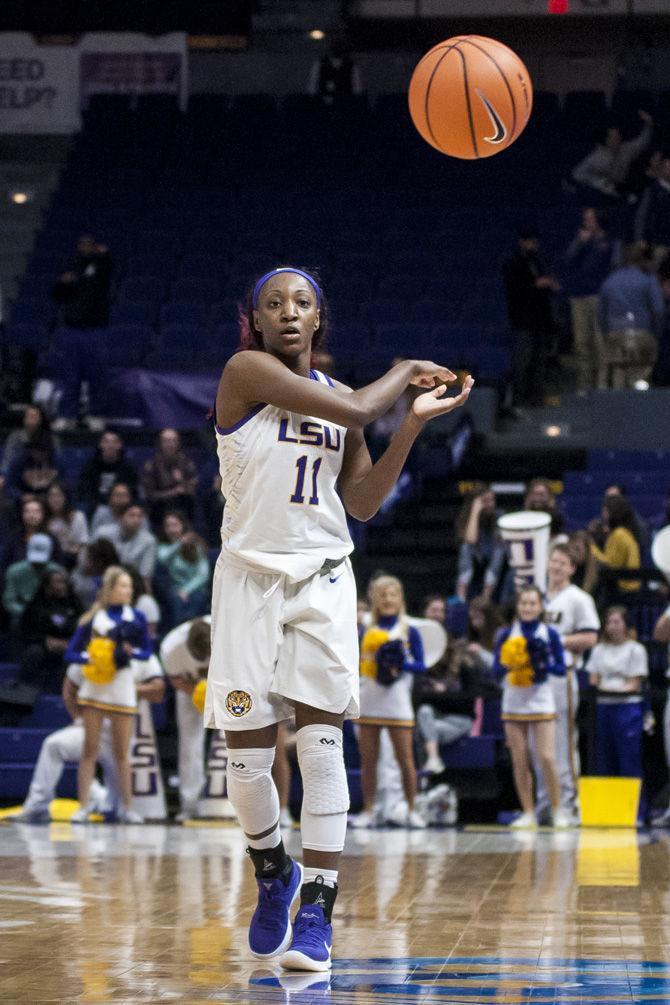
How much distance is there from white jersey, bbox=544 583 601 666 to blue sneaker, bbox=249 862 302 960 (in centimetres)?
676

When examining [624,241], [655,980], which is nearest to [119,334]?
[624,241]

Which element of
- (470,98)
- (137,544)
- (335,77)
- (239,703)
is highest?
(335,77)

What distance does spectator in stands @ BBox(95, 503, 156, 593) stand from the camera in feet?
44.4

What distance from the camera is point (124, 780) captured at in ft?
36.6

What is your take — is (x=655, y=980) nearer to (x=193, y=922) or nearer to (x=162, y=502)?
(x=193, y=922)

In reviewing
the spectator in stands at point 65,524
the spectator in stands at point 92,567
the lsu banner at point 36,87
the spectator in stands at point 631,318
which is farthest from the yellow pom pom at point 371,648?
the lsu banner at point 36,87

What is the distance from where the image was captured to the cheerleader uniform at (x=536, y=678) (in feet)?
35.6

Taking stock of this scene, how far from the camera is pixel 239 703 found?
4.56m

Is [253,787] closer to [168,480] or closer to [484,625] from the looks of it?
[484,625]

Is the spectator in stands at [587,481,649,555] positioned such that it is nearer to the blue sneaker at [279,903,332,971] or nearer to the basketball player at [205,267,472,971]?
the basketball player at [205,267,472,971]

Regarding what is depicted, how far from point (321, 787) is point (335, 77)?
60.4 feet

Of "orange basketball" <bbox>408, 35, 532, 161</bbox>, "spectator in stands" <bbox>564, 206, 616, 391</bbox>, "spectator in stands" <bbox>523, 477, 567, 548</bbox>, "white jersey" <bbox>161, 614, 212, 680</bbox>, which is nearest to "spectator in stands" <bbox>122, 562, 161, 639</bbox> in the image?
"white jersey" <bbox>161, 614, 212, 680</bbox>

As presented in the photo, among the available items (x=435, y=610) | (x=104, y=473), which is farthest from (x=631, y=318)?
(x=104, y=473)

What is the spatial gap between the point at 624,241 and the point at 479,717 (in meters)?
7.92
